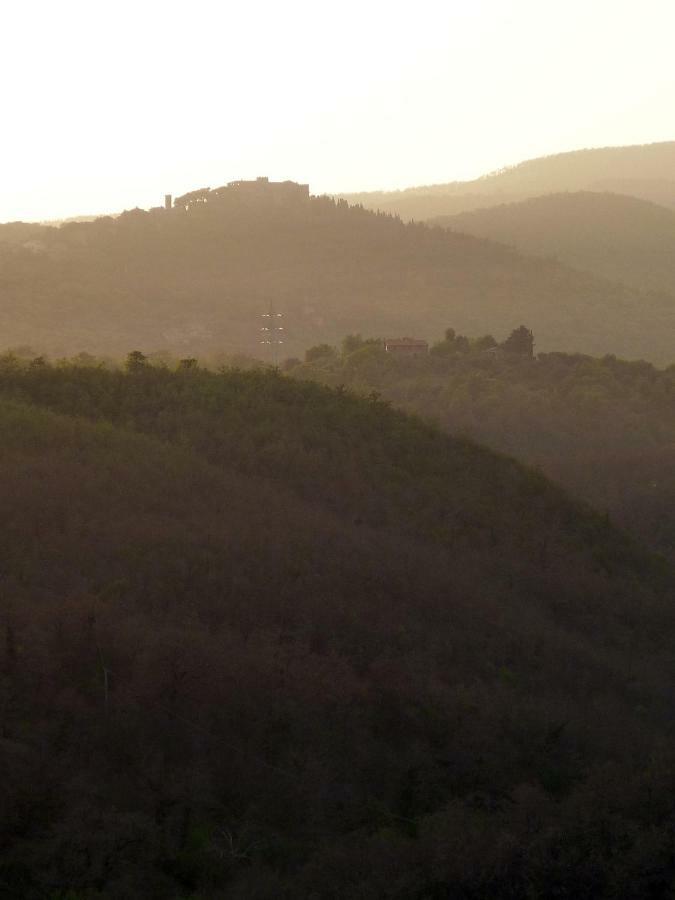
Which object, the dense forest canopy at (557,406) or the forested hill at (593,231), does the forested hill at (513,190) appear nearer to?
the forested hill at (593,231)

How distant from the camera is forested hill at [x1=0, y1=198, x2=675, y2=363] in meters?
71.4

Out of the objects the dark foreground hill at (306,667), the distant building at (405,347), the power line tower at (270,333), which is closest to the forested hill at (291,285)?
the power line tower at (270,333)

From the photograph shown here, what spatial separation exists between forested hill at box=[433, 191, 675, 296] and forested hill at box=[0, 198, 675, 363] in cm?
2424

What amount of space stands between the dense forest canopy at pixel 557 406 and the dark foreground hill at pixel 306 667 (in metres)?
9.46

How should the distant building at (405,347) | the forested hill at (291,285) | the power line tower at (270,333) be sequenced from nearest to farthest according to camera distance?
the distant building at (405,347) → the power line tower at (270,333) → the forested hill at (291,285)

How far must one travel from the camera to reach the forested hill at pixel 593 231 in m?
122

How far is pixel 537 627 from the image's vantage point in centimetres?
1712

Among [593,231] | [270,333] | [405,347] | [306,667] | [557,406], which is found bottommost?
[557,406]

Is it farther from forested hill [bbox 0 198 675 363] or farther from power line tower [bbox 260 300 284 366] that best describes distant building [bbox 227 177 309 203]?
power line tower [bbox 260 300 284 366]

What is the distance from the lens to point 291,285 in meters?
83.3

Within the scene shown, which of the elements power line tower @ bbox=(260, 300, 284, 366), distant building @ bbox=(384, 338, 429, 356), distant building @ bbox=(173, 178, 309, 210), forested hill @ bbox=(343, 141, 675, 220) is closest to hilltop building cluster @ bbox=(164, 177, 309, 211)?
distant building @ bbox=(173, 178, 309, 210)

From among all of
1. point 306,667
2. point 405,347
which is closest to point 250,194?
point 405,347

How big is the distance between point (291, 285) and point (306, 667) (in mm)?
71967

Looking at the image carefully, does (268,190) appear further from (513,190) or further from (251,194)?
(513,190)
